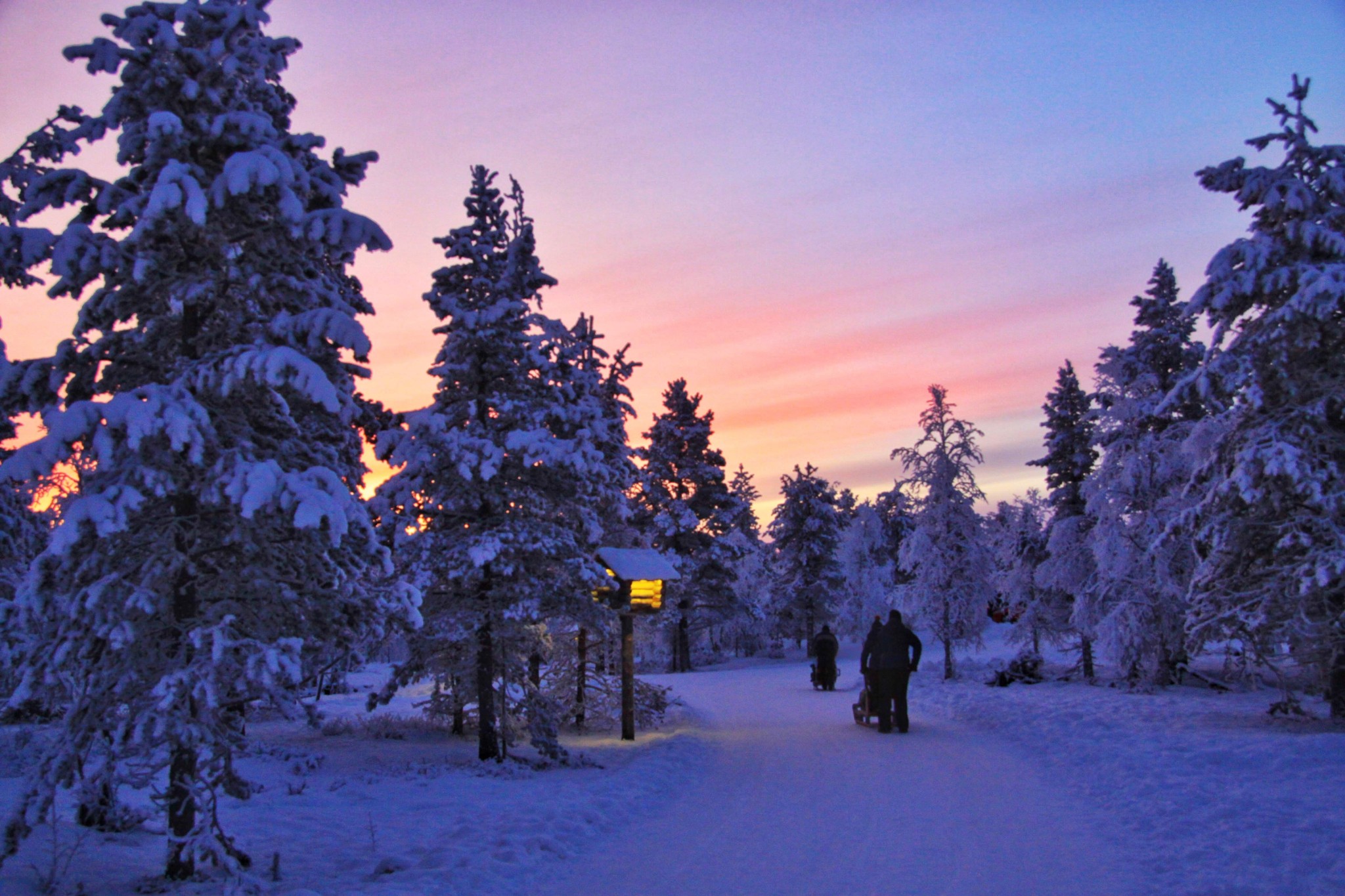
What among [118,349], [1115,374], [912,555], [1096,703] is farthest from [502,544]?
[912,555]

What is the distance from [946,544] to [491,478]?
22.3 metres

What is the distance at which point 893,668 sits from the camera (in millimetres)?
15844

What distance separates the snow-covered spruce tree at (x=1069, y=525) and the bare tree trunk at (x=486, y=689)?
712 inches

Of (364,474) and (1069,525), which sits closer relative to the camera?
(364,474)

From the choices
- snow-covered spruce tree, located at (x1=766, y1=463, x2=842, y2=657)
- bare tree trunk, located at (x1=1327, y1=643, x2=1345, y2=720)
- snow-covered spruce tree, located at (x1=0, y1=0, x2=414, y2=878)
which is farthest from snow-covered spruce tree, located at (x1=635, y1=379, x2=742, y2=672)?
snow-covered spruce tree, located at (x1=0, y1=0, x2=414, y2=878)

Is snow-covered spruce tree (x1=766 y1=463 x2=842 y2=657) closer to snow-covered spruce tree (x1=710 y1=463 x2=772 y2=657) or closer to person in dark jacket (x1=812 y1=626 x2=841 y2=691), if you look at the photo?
snow-covered spruce tree (x1=710 y1=463 x2=772 y2=657)

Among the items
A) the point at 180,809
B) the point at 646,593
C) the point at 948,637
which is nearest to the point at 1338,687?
the point at 646,593

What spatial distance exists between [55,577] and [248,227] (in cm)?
343

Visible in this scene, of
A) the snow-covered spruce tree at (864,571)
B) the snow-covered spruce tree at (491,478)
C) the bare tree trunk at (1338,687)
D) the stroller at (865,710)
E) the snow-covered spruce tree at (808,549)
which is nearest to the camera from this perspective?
the snow-covered spruce tree at (491,478)

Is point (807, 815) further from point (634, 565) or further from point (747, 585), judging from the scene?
point (747, 585)

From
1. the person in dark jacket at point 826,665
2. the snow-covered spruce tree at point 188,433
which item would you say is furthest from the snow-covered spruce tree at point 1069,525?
the snow-covered spruce tree at point 188,433

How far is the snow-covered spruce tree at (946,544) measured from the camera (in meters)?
30.4

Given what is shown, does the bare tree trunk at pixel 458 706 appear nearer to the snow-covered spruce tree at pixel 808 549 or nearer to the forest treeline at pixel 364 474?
the forest treeline at pixel 364 474

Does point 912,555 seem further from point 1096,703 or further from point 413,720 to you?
point 413,720
